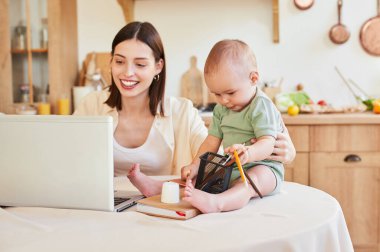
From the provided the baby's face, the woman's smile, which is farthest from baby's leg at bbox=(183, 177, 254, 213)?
the woman's smile

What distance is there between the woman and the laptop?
2.38 ft

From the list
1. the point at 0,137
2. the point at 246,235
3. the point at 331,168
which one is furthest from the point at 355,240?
the point at 0,137

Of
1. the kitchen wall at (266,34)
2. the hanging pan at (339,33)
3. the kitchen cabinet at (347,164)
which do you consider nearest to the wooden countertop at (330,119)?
the kitchen cabinet at (347,164)

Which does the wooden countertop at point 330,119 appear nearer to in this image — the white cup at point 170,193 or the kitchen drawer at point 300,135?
the kitchen drawer at point 300,135

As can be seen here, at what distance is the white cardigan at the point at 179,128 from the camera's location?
1.94 m

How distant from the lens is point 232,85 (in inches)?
48.8

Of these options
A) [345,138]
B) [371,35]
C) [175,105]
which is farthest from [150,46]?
[371,35]

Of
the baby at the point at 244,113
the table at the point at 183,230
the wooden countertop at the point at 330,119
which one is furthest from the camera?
the wooden countertop at the point at 330,119

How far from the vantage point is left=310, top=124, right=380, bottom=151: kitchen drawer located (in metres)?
2.73

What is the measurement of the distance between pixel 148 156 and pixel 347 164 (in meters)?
1.35

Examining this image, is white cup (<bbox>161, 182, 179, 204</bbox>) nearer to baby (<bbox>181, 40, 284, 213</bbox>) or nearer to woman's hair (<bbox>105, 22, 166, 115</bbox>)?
baby (<bbox>181, 40, 284, 213</bbox>)

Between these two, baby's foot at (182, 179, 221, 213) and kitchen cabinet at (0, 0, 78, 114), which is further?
kitchen cabinet at (0, 0, 78, 114)

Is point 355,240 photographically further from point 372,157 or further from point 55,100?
point 55,100

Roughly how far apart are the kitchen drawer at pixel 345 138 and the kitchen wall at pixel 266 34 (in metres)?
0.54
